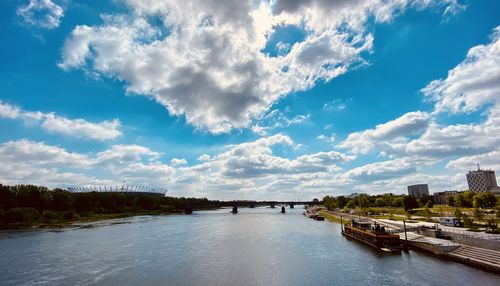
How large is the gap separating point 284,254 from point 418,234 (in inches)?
1174

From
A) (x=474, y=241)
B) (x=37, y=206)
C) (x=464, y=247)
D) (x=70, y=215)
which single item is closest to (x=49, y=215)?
(x=70, y=215)

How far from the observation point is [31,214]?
146m

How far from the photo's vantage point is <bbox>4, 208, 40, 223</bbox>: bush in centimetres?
13852

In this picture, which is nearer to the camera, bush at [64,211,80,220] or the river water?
the river water

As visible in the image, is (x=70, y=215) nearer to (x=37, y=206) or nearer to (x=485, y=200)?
(x=37, y=206)

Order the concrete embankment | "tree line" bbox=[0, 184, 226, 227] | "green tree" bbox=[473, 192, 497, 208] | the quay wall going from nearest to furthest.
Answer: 1. the concrete embankment
2. the quay wall
3. "green tree" bbox=[473, 192, 497, 208]
4. "tree line" bbox=[0, 184, 226, 227]

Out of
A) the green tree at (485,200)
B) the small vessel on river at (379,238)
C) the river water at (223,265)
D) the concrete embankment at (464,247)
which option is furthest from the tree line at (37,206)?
the green tree at (485,200)

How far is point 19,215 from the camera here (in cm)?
14050

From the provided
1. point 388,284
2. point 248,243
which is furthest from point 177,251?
point 388,284

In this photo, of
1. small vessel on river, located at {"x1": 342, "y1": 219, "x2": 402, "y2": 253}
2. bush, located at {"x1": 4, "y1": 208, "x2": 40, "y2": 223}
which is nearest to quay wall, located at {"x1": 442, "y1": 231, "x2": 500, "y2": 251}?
small vessel on river, located at {"x1": 342, "y1": 219, "x2": 402, "y2": 253}

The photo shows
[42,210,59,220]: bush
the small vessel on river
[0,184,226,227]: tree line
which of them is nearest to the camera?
the small vessel on river

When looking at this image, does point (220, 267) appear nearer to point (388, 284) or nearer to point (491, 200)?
point (388, 284)

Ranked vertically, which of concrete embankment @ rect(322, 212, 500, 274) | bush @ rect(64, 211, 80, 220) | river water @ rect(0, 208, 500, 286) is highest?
bush @ rect(64, 211, 80, 220)

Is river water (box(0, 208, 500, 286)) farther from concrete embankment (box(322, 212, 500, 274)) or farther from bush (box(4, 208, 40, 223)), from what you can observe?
bush (box(4, 208, 40, 223))
